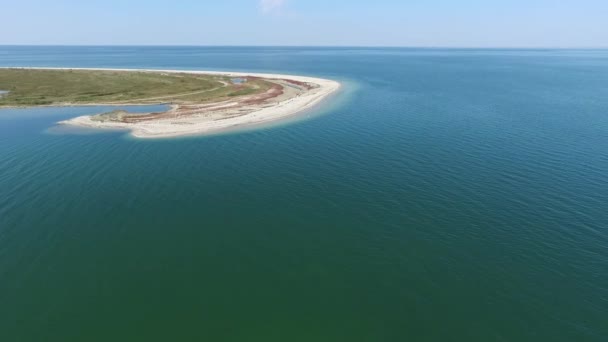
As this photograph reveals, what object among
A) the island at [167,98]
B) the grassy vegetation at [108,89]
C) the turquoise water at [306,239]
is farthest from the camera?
the grassy vegetation at [108,89]

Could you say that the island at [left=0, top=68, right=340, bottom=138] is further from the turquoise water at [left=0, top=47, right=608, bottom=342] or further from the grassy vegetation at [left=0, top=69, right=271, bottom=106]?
the turquoise water at [left=0, top=47, right=608, bottom=342]

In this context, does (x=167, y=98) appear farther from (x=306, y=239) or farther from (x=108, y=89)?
(x=306, y=239)

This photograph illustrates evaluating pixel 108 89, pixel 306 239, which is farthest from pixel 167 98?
pixel 306 239

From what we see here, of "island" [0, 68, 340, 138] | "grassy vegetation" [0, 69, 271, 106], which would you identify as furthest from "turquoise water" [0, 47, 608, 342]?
"grassy vegetation" [0, 69, 271, 106]

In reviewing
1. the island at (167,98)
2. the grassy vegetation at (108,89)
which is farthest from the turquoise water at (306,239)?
the grassy vegetation at (108,89)

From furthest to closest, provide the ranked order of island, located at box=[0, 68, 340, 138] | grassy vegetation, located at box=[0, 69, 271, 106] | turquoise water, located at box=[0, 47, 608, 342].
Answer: grassy vegetation, located at box=[0, 69, 271, 106]
island, located at box=[0, 68, 340, 138]
turquoise water, located at box=[0, 47, 608, 342]

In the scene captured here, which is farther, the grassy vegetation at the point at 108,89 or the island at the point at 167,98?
the grassy vegetation at the point at 108,89

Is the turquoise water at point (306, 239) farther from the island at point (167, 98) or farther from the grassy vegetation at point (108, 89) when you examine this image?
the grassy vegetation at point (108, 89)

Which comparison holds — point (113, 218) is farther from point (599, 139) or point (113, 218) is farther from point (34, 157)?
point (599, 139)
